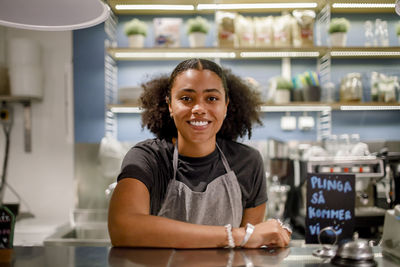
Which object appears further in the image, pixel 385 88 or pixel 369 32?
pixel 369 32

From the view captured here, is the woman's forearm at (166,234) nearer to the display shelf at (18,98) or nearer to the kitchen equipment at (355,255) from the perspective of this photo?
the kitchen equipment at (355,255)

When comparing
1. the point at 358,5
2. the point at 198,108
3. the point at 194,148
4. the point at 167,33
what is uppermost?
the point at 358,5

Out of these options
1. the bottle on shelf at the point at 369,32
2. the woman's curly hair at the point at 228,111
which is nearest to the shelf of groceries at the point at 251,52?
the bottle on shelf at the point at 369,32

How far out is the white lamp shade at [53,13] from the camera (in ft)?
3.25

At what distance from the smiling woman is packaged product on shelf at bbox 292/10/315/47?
149cm

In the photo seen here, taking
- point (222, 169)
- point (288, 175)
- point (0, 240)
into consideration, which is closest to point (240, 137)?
point (222, 169)

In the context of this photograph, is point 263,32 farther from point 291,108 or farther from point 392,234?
point 392,234

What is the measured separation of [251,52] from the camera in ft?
9.63

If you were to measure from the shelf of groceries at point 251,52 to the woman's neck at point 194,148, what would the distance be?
1554 mm

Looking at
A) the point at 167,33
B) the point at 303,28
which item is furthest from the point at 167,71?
the point at 303,28

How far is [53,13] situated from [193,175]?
74cm

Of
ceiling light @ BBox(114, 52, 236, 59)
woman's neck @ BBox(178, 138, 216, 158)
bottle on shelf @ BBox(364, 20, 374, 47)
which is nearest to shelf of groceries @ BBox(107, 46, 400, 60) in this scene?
ceiling light @ BBox(114, 52, 236, 59)

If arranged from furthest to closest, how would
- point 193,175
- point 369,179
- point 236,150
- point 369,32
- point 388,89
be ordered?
point 369,32
point 388,89
point 369,179
point 236,150
point 193,175

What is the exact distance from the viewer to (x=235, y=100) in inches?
63.6
